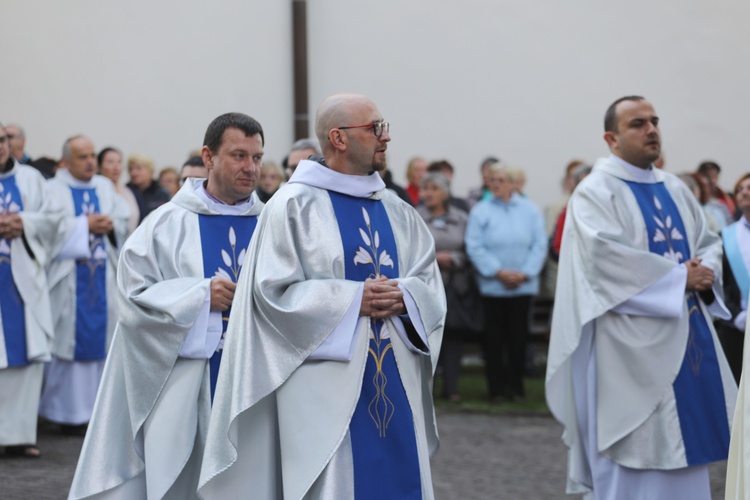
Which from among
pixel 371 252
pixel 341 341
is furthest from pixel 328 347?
pixel 371 252

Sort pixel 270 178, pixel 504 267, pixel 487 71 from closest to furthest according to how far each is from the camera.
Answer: pixel 270 178
pixel 504 267
pixel 487 71

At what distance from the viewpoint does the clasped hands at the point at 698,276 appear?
23.0 feet

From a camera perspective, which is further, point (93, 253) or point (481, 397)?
point (481, 397)

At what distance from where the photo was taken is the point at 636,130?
7.29 meters

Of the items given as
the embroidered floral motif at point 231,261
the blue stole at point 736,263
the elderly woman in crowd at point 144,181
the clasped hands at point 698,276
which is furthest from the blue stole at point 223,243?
the elderly woman in crowd at point 144,181

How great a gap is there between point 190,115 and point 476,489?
7.60 meters

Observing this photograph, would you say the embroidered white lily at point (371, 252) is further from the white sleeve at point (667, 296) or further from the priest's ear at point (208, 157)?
the white sleeve at point (667, 296)

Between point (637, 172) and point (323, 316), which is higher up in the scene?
point (637, 172)

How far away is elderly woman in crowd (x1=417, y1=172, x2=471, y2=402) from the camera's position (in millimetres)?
11766

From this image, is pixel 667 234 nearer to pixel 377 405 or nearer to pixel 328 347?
pixel 377 405

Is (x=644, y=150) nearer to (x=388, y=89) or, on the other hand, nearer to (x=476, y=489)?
(x=476, y=489)

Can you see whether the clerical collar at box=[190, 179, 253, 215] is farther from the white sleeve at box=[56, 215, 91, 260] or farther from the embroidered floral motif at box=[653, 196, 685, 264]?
the white sleeve at box=[56, 215, 91, 260]

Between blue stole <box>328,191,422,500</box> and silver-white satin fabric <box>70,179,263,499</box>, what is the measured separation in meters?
0.91

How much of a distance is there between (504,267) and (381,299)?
21.5ft
